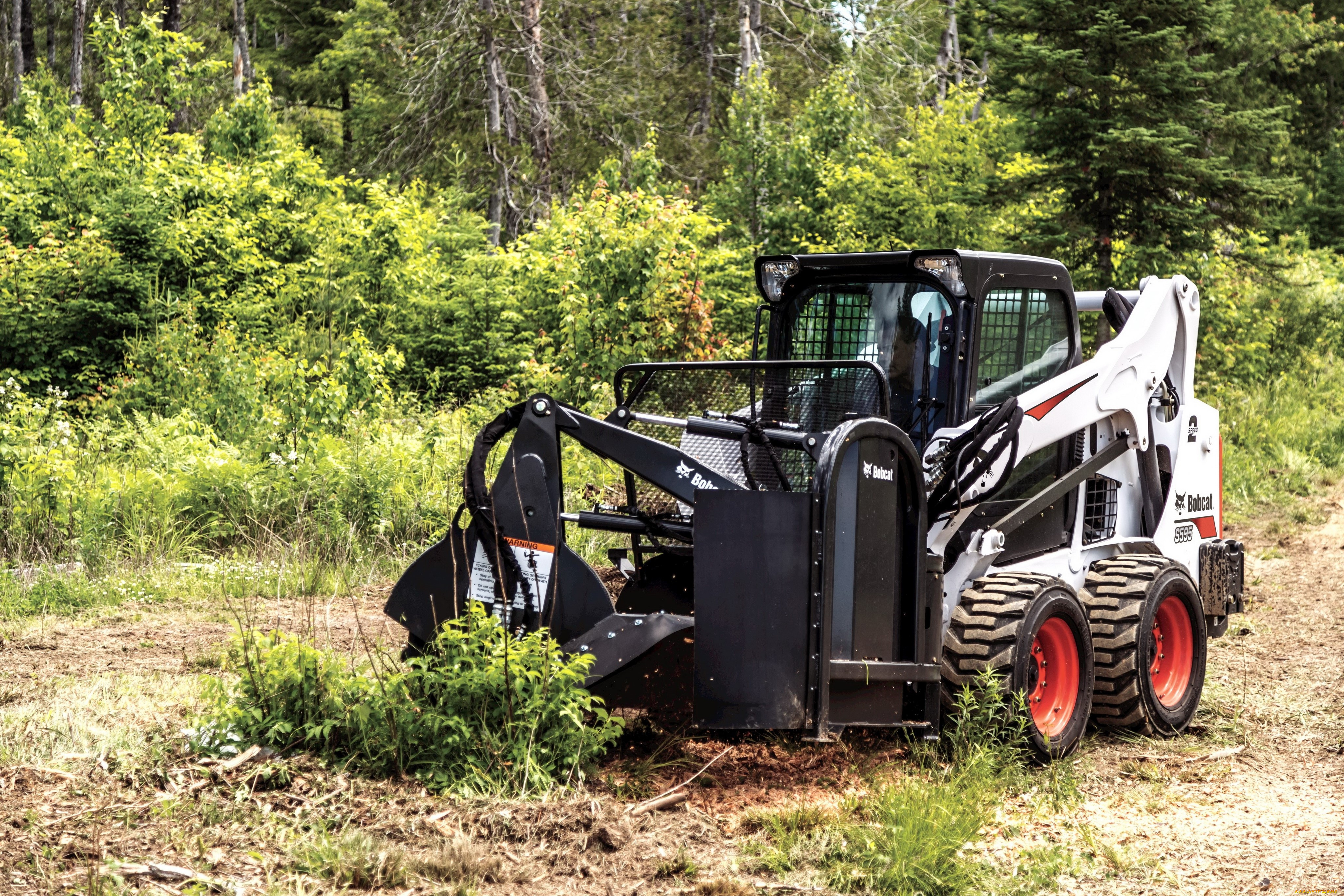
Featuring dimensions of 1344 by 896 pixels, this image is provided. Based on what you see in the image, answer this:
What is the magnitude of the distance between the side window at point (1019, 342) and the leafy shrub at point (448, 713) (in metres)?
2.56

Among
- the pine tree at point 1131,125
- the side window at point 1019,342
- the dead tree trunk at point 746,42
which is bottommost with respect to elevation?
the side window at point 1019,342

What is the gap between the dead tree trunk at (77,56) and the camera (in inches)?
1052

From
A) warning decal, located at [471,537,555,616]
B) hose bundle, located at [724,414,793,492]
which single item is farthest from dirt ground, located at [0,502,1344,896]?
hose bundle, located at [724,414,793,492]

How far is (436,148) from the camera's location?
22531 millimetres

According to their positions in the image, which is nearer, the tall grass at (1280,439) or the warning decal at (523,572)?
the warning decal at (523,572)

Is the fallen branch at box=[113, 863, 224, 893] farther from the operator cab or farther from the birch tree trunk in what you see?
the birch tree trunk

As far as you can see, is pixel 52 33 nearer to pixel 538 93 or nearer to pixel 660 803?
pixel 538 93

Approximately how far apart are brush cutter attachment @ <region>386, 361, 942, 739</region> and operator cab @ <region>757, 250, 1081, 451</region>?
1.12 feet

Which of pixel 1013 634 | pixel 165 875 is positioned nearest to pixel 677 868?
pixel 165 875

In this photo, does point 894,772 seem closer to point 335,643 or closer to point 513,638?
point 513,638

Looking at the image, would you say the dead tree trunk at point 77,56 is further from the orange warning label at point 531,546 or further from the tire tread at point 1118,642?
the tire tread at point 1118,642

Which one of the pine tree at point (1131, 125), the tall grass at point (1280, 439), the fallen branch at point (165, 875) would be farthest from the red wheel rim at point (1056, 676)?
the pine tree at point (1131, 125)

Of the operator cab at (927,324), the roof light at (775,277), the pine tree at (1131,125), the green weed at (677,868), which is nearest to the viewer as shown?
the green weed at (677,868)

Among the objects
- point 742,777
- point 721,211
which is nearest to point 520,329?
point 721,211
